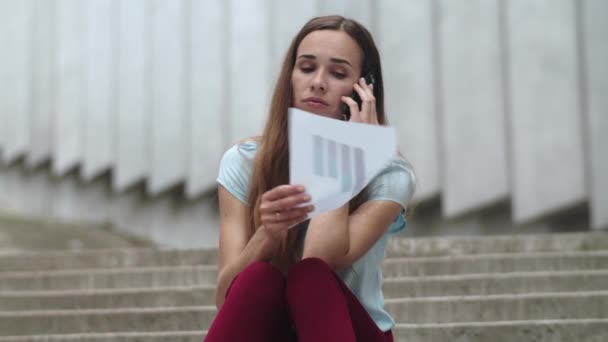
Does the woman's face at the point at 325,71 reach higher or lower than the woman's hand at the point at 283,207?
higher

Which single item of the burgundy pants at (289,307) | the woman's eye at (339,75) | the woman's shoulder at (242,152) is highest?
the woman's eye at (339,75)

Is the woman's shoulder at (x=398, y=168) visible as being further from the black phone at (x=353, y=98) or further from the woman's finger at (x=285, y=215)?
the woman's finger at (x=285, y=215)

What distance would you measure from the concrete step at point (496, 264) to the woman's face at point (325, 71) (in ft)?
7.61

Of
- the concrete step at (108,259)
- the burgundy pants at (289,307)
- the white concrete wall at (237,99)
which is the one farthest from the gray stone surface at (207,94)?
the burgundy pants at (289,307)

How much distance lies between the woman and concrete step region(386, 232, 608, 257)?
2.65m

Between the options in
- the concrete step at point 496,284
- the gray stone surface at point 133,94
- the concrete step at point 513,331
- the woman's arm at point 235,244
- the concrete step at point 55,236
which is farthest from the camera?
the gray stone surface at point 133,94

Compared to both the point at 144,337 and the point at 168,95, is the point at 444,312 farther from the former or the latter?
the point at 168,95

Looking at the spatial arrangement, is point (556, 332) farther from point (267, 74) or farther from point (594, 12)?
point (267, 74)

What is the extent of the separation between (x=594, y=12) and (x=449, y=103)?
4.92 ft

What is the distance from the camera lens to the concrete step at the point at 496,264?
483 cm

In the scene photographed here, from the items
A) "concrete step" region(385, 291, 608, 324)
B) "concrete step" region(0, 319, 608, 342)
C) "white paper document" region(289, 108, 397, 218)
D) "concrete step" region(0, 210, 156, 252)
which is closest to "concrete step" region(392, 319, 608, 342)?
"concrete step" region(0, 319, 608, 342)

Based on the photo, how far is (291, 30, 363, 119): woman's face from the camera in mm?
2574

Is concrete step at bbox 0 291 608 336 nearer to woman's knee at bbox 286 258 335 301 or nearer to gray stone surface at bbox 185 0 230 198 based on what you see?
woman's knee at bbox 286 258 335 301

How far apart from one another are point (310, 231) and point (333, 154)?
14.3 inches
